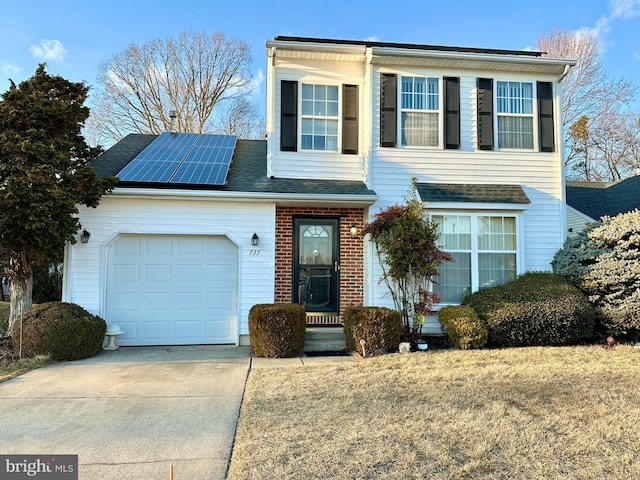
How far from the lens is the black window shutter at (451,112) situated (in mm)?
8727

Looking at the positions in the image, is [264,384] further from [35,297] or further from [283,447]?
[35,297]

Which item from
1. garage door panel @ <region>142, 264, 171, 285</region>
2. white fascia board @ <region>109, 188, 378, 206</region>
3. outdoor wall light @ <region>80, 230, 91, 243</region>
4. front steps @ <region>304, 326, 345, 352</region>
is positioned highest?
white fascia board @ <region>109, 188, 378, 206</region>

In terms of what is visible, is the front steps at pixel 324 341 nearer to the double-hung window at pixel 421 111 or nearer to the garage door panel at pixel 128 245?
the garage door panel at pixel 128 245

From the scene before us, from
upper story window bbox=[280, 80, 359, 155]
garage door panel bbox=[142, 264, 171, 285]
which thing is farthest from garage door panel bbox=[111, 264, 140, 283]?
upper story window bbox=[280, 80, 359, 155]

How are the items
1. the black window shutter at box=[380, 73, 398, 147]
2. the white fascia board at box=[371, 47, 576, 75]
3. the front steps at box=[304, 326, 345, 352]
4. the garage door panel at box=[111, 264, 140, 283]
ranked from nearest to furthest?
the front steps at box=[304, 326, 345, 352]
the garage door panel at box=[111, 264, 140, 283]
the white fascia board at box=[371, 47, 576, 75]
the black window shutter at box=[380, 73, 398, 147]

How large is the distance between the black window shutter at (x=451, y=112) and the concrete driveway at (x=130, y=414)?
19.5ft

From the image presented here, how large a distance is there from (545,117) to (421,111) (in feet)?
8.87

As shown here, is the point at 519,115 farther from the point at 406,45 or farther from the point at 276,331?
the point at 276,331

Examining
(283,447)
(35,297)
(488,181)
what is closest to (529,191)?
(488,181)

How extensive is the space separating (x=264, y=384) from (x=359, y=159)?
17.1 feet

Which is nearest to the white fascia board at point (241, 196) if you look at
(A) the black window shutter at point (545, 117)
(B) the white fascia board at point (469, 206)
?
(B) the white fascia board at point (469, 206)

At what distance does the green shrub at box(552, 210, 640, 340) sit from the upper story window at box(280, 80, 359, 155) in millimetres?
4943

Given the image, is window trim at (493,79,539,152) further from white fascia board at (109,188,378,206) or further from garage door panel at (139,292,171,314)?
garage door panel at (139,292,171,314)

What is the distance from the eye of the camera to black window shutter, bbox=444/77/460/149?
873 centimetres
